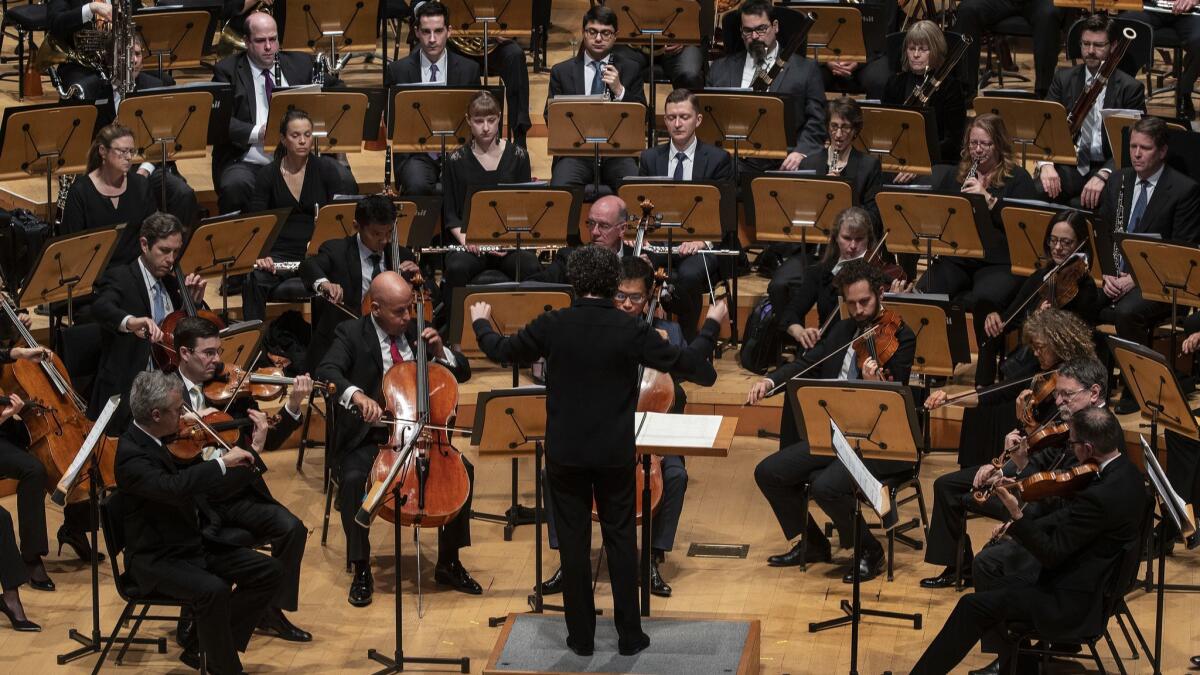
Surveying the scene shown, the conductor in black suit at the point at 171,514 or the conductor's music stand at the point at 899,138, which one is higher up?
the conductor's music stand at the point at 899,138

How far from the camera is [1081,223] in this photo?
23.9ft

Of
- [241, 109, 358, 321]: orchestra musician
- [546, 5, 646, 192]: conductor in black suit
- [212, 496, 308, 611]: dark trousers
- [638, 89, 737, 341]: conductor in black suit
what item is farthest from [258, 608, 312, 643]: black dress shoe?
[546, 5, 646, 192]: conductor in black suit

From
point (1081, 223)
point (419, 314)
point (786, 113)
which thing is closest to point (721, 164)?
point (786, 113)

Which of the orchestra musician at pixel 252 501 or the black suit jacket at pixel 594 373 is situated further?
the orchestra musician at pixel 252 501

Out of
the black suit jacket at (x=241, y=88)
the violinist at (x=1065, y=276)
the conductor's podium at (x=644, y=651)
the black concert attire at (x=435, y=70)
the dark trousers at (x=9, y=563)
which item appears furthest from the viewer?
the black concert attire at (x=435, y=70)

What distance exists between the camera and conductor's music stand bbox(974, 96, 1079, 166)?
8453mm

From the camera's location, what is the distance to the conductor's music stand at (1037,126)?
8.45 meters

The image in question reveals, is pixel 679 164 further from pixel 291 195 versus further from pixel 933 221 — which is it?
pixel 291 195

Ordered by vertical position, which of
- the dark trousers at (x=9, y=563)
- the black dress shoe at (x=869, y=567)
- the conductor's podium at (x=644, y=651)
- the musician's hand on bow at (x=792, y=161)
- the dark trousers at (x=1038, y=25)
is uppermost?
the dark trousers at (x=1038, y=25)

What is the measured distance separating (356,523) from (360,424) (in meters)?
0.37

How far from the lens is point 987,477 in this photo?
6.15m

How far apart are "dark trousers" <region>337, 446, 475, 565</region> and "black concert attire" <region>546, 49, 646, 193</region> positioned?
7.98 ft

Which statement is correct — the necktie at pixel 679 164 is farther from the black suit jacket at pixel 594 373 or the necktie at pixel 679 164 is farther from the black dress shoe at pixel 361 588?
the black suit jacket at pixel 594 373

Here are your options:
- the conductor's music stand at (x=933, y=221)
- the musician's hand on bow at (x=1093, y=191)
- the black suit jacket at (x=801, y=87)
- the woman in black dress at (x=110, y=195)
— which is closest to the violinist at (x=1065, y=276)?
the conductor's music stand at (x=933, y=221)
